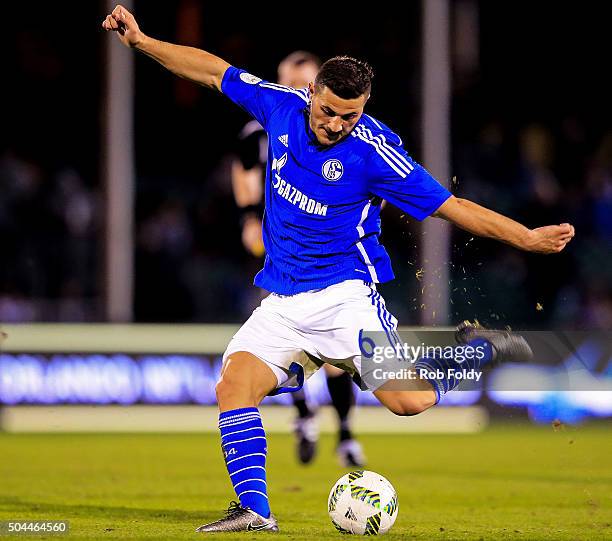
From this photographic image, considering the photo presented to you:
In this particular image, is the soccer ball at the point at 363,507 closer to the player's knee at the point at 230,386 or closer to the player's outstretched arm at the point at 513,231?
the player's knee at the point at 230,386

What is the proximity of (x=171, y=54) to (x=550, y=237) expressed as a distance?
1946 millimetres

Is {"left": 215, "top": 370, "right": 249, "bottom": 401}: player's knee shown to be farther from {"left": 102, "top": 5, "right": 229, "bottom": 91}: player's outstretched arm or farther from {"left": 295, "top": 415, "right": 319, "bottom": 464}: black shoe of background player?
{"left": 295, "top": 415, "right": 319, "bottom": 464}: black shoe of background player

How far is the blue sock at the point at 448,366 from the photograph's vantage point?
609 cm

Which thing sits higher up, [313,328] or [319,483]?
[313,328]

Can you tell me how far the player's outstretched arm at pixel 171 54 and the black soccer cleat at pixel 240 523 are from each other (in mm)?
2007

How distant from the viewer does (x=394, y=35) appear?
15891 mm

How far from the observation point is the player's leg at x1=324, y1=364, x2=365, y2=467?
29.9ft

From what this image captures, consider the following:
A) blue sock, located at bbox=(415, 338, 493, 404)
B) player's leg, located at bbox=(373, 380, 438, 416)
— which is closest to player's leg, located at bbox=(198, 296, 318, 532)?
player's leg, located at bbox=(373, 380, 438, 416)

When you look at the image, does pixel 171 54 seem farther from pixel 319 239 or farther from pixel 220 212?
pixel 220 212

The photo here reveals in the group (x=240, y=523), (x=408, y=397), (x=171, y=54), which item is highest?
(x=171, y=54)

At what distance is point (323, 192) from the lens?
5922mm

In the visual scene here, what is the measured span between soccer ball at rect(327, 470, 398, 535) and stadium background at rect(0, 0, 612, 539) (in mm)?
2485

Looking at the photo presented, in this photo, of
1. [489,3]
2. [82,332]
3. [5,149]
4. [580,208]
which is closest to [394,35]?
[489,3]

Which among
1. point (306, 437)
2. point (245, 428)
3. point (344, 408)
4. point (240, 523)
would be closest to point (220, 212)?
Answer: point (306, 437)
